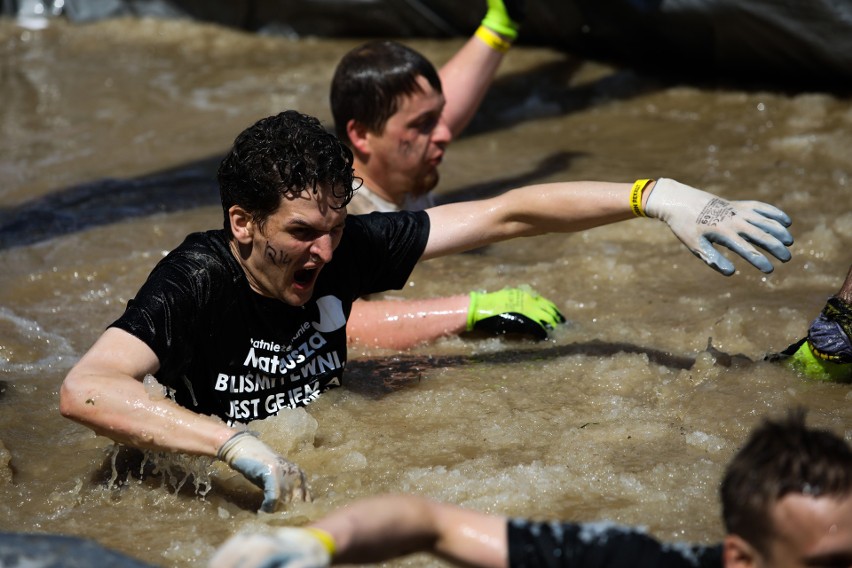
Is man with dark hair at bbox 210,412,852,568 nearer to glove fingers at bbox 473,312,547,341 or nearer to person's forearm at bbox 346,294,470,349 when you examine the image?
glove fingers at bbox 473,312,547,341

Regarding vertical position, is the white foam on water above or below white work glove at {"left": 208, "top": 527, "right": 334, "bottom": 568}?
below

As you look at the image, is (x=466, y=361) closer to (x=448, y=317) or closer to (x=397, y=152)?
(x=448, y=317)

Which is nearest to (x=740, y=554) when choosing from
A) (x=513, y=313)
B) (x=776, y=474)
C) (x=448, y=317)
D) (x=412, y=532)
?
(x=776, y=474)

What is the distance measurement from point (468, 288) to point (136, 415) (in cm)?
208

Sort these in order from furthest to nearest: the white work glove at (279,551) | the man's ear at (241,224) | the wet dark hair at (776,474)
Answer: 1. the man's ear at (241,224)
2. the wet dark hair at (776,474)
3. the white work glove at (279,551)

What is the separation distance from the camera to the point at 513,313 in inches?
162

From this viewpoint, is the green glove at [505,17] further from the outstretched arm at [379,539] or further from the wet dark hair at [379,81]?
the outstretched arm at [379,539]

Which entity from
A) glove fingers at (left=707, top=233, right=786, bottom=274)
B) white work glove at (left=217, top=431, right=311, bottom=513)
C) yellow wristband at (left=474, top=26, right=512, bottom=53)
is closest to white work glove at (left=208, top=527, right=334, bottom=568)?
white work glove at (left=217, top=431, right=311, bottom=513)

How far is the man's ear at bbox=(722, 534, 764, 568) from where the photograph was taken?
2.10 metres

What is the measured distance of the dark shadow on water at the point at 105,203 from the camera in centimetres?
521

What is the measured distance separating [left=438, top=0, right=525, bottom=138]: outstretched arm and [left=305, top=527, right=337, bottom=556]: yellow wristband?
12.0 ft

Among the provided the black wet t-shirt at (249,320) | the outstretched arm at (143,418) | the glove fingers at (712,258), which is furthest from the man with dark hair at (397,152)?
the outstretched arm at (143,418)

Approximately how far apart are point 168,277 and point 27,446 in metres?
0.80

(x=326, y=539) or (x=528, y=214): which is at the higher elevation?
(x=326, y=539)
